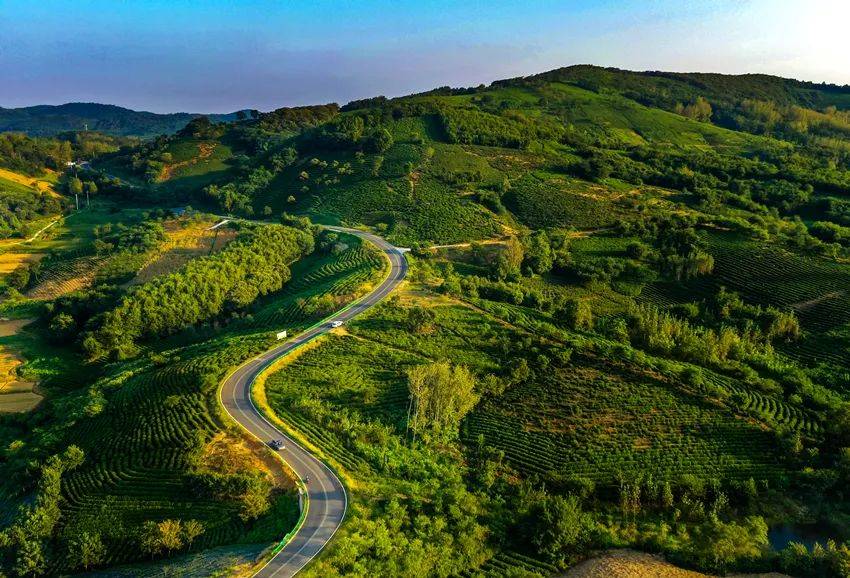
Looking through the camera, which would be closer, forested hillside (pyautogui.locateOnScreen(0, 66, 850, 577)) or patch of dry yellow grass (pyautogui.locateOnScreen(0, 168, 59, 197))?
forested hillside (pyautogui.locateOnScreen(0, 66, 850, 577))

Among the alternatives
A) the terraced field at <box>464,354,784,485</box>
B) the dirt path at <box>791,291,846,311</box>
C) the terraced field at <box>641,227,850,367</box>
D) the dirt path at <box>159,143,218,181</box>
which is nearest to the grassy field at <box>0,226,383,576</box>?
the terraced field at <box>464,354,784,485</box>

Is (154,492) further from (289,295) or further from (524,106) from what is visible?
(524,106)

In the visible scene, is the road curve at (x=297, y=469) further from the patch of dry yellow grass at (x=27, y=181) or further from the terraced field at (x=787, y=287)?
the patch of dry yellow grass at (x=27, y=181)

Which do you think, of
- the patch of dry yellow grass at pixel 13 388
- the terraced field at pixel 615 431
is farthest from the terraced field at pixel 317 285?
the terraced field at pixel 615 431

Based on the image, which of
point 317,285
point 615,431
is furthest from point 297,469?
point 317,285

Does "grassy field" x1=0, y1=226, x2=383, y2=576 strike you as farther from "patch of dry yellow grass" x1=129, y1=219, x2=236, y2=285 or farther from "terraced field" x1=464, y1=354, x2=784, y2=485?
"patch of dry yellow grass" x1=129, y1=219, x2=236, y2=285

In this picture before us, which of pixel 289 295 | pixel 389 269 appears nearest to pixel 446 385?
pixel 389 269
